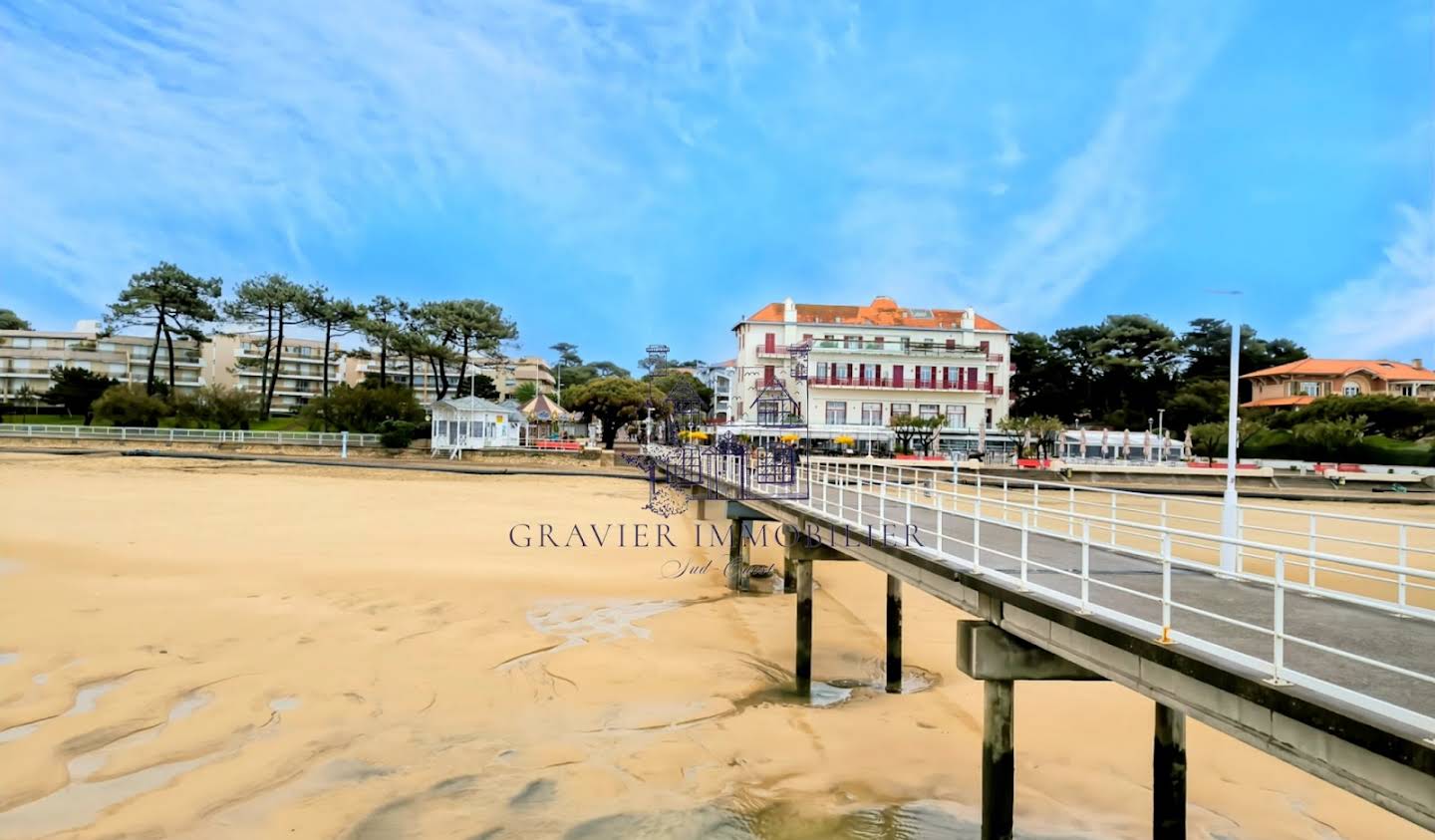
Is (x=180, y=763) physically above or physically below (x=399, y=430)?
below

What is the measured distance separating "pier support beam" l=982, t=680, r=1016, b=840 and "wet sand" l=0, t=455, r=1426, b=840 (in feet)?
3.11

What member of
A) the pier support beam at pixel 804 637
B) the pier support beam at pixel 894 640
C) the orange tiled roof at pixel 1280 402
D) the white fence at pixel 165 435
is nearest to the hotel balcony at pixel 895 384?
the orange tiled roof at pixel 1280 402

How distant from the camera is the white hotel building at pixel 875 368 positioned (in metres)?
57.2

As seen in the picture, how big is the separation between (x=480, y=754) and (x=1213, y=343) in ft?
267

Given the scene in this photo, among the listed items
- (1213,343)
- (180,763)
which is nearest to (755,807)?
(180,763)

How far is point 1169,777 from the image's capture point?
7.70m

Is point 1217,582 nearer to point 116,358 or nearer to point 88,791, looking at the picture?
point 88,791

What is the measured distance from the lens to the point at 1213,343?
74875mm

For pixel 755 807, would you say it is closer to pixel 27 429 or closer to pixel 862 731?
pixel 862 731

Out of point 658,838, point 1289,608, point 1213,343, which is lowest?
point 658,838

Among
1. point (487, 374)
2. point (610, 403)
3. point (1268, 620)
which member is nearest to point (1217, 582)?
point (1268, 620)

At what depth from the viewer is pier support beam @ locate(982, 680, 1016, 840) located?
7.54 meters

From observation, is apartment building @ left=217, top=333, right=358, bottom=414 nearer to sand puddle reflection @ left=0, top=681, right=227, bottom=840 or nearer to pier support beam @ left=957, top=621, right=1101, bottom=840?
sand puddle reflection @ left=0, top=681, right=227, bottom=840

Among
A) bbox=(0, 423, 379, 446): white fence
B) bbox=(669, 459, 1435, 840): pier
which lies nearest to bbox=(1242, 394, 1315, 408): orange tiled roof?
bbox=(669, 459, 1435, 840): pier
